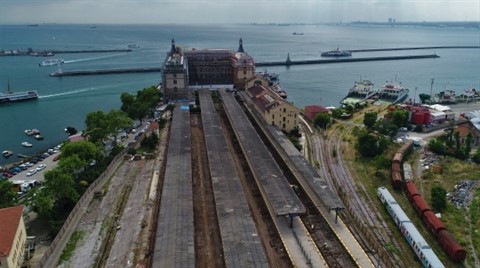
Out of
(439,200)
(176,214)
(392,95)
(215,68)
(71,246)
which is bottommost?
(71,246)

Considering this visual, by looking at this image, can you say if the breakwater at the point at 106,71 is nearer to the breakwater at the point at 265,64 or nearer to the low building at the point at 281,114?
the breakwater at the point at 265,64

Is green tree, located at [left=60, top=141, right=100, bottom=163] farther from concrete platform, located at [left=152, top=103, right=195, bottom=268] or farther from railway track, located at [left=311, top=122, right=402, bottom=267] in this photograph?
railway track, located at [left=311, top=122, right=402, bottom=267]

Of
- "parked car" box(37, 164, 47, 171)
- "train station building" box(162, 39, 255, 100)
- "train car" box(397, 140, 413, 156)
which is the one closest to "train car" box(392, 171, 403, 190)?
"train car" box(397, 140, 413, 156)

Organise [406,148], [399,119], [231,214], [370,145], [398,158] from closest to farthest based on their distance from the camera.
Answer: [231,214] < [398,158] < [370,145] < [406,148] < [399,119]

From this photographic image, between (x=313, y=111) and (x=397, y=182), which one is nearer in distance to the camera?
(x=397, y=182)

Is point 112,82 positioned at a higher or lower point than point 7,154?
higher

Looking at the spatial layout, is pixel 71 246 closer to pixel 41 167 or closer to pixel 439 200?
pixel 41 167

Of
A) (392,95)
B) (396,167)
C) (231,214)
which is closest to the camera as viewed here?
(231,214)

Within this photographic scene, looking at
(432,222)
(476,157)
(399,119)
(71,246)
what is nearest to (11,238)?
(71,246)
